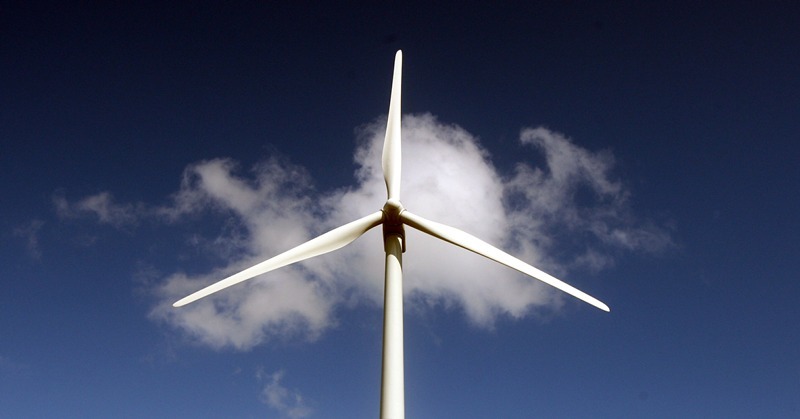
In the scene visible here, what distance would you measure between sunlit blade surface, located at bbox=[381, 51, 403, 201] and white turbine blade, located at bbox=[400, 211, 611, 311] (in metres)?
1.67

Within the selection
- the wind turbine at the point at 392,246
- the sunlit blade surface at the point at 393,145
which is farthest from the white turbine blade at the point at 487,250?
the sunlit blade surface at the point at 393,145

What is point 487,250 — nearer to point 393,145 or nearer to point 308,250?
point 393,145

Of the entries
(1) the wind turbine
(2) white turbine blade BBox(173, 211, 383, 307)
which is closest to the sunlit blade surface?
(1) the wind turbine

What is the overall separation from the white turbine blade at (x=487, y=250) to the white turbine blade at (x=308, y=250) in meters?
1.74

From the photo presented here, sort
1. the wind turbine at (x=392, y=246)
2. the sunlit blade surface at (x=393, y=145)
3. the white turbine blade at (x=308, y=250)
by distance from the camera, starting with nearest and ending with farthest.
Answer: the wind turbine at (x=392, y=246) → the white turbine blade at (x=308, y=250) → the sunlit blade surface at (x=393, y=145)

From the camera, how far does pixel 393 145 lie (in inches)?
1098

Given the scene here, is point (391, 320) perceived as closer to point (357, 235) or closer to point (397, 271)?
point (397, 271)

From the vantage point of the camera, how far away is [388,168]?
27.2 metres

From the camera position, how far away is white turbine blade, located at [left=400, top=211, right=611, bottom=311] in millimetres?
25188

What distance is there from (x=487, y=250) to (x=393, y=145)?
5958 mm

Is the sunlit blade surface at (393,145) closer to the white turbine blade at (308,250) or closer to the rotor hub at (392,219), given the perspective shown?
the rotor hub at (392,219)

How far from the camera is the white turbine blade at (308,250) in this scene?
25.1m

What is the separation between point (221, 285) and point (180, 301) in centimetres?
222

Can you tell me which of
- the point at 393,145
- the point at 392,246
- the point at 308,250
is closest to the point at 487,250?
the point at 392,246
